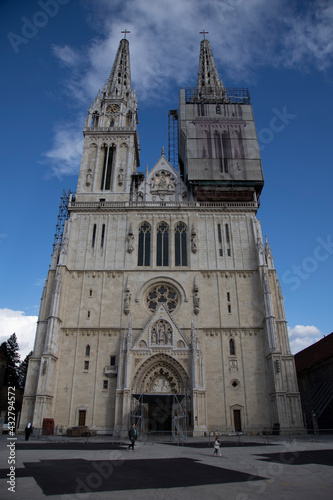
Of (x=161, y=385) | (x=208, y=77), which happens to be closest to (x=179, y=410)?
(x=161, y=385)

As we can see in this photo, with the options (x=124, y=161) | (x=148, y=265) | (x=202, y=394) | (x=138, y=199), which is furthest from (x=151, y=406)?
(x=124, y=161)

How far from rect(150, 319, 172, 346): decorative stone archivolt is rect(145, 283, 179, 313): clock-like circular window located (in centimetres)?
173

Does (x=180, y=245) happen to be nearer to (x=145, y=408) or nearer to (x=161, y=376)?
(x=161, y=376)

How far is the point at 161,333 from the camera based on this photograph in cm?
2712

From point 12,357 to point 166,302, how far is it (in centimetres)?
3829

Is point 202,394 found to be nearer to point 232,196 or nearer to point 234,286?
point 234,286

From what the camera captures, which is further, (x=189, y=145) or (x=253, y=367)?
(x=189, y=145)

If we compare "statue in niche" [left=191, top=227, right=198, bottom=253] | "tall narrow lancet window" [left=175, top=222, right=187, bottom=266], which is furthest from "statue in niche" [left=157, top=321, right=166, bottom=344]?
"statue in niche" [left=191, top=227, right=198, bottom=253]

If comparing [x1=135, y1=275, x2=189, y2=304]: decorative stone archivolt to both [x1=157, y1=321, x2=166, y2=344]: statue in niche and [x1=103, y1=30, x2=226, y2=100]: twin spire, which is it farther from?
[x1=103, y1=30, x2=226, y2=100]: twin spire

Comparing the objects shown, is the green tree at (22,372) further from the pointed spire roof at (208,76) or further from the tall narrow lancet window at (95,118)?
the pointed spire roof at (208,76)

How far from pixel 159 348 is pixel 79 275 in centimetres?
924

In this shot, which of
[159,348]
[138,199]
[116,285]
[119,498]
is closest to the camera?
[119,498]

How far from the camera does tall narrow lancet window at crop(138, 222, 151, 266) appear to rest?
3100cm

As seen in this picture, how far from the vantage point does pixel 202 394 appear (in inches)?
Answer: 984
